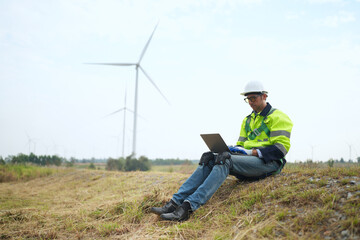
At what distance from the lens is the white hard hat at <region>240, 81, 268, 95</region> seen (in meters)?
4.16

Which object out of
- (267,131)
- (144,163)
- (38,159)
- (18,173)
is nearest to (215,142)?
(267,131)

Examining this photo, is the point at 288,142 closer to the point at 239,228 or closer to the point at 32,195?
the point at 239,228

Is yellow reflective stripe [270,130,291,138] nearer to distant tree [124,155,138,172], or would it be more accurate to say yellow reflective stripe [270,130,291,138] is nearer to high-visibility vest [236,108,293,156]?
high-visibility vest [236,108,293,156]

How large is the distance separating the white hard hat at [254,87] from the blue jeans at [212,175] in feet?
3.18

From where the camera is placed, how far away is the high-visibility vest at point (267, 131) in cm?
383

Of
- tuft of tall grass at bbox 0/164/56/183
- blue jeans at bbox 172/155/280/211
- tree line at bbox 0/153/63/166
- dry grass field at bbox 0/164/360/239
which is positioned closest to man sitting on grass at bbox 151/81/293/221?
blue jeans at bbox 172/155/280/211

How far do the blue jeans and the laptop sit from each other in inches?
6.5

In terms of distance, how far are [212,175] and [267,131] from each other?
40.9 inches

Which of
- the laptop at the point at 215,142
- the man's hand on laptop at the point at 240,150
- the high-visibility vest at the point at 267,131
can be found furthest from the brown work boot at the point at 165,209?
the high-visibility vest at the point at 267,131

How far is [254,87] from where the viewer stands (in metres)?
4.18

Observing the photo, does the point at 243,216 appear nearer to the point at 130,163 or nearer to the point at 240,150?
the point at 240,150

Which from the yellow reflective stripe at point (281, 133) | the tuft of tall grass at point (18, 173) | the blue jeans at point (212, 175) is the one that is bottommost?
the tuft of tall grass at point (18, 173)

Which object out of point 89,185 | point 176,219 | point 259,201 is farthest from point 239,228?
point 89,185

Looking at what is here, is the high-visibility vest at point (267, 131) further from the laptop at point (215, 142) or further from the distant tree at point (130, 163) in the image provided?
the distant tree at point (130, 163)
